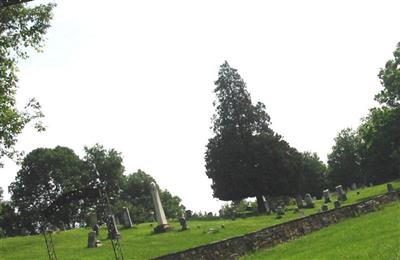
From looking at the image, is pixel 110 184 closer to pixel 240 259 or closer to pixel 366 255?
pixel 240 259

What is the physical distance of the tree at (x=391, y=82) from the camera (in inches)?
1722

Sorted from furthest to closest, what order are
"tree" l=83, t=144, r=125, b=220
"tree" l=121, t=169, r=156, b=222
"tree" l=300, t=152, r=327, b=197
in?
1. "tree" l=300, t=152, r=327, b=197
2. "tree" l=121, t=169, r=156, b=222
3. "tree" l=83, t=144, r=125, b=220

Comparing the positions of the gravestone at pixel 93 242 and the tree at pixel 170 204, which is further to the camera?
the tree at pixel 170 204

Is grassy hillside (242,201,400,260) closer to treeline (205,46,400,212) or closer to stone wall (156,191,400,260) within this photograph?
stone wall (156,191,400,260)

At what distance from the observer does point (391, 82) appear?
A: 44.2 metres

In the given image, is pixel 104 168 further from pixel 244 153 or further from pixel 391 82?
pixel 391 82

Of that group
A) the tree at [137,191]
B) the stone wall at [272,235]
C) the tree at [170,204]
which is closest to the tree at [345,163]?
the tree at [170,204]

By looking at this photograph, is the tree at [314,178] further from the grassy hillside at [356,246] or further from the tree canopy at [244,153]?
the grassy hillside at [356,246]

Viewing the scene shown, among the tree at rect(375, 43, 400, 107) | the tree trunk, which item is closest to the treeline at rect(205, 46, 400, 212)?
the tree trunk

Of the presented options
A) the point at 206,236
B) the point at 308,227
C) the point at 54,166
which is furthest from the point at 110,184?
the point at 308,227

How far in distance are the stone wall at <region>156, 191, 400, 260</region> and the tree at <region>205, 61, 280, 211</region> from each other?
97.3 feet

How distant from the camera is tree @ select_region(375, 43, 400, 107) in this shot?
4375cm

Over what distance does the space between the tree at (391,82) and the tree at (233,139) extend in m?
15.6

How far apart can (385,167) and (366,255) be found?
7354 centimetres
